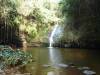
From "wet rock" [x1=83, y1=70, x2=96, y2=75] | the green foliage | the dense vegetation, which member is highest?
the dense vegetation

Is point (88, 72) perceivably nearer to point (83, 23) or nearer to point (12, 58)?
point (12, 58)

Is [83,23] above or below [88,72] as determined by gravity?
above

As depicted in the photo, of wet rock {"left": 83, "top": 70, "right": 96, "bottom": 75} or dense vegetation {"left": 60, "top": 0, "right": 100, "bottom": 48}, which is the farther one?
dense vegetation {"left": 60, "top": 0, "right": 100, "bottom": 48}

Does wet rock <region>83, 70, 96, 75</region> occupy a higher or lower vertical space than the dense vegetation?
lower

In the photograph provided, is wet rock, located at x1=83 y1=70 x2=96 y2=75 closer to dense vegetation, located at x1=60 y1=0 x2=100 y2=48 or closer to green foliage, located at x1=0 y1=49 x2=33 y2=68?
green foliage, located at x1=0 y1=49 x2=33 y2=68

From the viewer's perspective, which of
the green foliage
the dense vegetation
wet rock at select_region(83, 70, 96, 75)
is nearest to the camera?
wet rock at select_region(83, 70, 96, 75)

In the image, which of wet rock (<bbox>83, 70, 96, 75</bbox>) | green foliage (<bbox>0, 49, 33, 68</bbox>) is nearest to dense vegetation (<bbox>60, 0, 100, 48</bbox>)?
green foliage (<bbox>0, 49, 33, 68</bbox>)

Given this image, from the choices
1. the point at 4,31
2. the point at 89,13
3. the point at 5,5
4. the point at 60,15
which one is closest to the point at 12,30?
the point at 4,31

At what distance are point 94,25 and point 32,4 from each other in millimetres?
6376

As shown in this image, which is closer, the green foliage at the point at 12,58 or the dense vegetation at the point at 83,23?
the green foliage at the point at 12,58

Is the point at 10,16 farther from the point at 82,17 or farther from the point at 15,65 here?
the point at 15,65

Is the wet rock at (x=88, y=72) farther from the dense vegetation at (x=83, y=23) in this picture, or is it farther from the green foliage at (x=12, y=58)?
the dense vegetation at (x=83, y=23)

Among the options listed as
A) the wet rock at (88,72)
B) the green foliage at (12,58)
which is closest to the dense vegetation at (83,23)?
the green foliage at (12,58)

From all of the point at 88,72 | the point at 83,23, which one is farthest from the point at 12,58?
the point at 83,23
